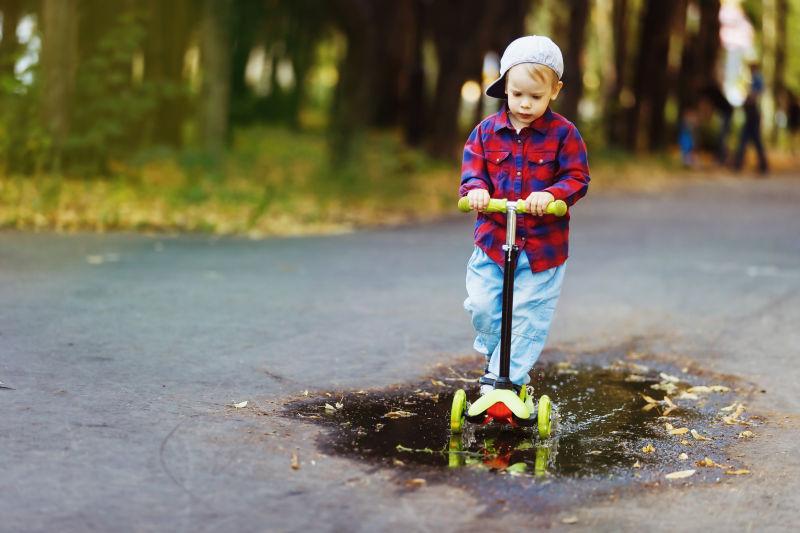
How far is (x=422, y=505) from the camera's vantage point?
164 inches

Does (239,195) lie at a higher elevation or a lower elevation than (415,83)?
lower

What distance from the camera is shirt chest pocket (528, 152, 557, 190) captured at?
5262 mm

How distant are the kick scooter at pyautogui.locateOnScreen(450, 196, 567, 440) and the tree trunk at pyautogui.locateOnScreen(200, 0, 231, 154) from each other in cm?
1291

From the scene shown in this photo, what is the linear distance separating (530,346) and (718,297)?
4470mm

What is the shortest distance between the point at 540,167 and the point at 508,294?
56cm

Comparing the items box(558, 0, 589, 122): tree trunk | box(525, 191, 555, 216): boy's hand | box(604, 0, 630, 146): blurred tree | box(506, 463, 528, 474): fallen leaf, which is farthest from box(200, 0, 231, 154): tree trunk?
Result: box(604, 0, 630, 146): blurred tree

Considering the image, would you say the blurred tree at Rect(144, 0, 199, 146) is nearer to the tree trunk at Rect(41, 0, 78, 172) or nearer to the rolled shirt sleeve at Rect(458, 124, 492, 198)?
the tree trunk at Rect(41, 0, 78, 172)

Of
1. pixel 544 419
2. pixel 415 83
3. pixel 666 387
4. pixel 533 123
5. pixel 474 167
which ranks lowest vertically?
pixel 666 387

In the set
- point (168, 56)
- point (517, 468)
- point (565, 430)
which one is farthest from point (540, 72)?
point (168, 56)

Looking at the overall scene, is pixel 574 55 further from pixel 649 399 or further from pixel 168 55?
pixel 649 399

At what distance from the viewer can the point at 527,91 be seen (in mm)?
5121

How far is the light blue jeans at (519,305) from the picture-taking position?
17.6ft

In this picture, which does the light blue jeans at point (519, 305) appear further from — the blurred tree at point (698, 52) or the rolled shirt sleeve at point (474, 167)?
the blurred tree at point (698, 52)

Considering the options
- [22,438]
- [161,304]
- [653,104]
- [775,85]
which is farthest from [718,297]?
[775,85]
